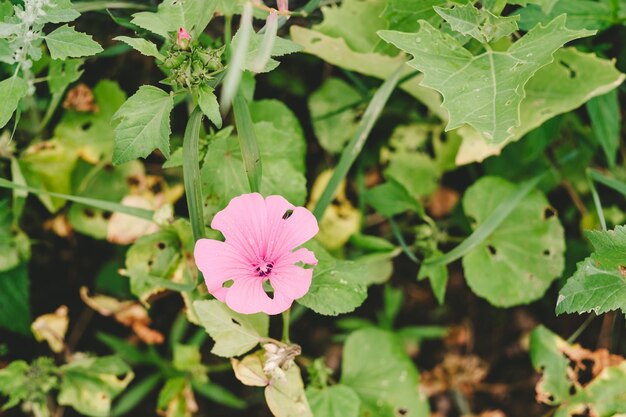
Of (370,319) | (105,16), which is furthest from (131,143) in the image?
(370,319)

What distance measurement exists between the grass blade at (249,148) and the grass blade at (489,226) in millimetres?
585

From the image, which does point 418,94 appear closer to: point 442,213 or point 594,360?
point 442,213

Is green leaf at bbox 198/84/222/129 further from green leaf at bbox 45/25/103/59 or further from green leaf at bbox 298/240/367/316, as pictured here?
green leaf at bbox 298/240/367/316

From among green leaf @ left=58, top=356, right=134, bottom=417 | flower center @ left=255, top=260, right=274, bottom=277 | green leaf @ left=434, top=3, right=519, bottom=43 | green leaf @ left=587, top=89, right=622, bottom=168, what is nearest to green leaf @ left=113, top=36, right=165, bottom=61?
flower center @ left=255, top=260, right=274, bottom=277

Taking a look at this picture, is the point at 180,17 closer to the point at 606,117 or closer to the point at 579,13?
the point at 579,13

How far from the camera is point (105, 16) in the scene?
1721 mm

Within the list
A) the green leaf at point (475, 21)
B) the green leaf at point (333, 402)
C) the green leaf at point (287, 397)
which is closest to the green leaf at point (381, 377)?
the green leaf at point (333, 402)

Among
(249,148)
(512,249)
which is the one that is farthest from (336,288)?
(512,249)

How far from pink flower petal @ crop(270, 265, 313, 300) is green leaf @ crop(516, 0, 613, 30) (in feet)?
2.91

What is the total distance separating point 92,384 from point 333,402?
2.37 ft

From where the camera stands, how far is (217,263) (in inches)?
43.9

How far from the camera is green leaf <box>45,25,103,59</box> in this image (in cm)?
121

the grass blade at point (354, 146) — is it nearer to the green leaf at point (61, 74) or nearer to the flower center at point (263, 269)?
the flower center at point (263, 269)

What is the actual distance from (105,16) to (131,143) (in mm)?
746
